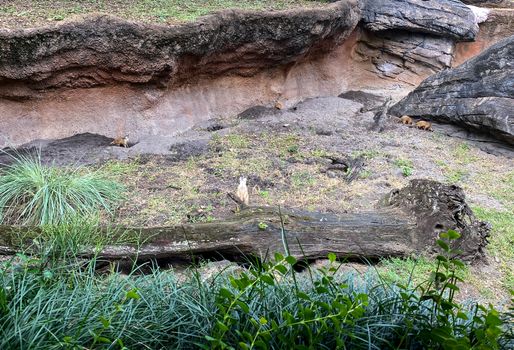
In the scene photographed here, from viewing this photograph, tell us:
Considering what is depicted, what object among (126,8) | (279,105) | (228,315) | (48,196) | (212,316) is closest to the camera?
(228,315)

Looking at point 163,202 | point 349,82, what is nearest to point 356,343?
point 163,202

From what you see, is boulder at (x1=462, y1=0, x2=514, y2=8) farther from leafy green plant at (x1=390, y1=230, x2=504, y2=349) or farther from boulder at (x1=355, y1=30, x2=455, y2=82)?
leafy green plant at (x1=390, y1=230, x2=504, y2=349)

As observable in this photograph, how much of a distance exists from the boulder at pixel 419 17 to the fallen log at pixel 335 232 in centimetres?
583

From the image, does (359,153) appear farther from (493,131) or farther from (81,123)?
(81,123)

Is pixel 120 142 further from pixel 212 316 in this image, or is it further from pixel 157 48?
pixel 212 316

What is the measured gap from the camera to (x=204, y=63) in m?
7.30

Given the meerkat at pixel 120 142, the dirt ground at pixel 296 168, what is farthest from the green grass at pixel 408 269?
the meerkat at pixel 120 142

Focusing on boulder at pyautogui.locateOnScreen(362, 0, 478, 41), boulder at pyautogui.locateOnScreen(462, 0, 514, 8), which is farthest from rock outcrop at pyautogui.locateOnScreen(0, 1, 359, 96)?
boulder at pyautogui.locateOnScreen(462, 0, 514, 8)

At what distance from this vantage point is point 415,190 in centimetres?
Result: 442

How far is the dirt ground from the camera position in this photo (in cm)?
496

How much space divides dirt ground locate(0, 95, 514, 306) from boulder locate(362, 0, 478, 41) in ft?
8.16

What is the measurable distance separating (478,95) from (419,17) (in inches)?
110

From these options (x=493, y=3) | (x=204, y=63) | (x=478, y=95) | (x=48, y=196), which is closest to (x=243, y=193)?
(x=48, y=196)

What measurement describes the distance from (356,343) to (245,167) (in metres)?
3.91
